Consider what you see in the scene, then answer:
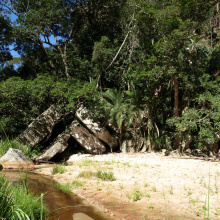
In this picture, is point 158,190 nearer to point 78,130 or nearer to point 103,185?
point 103,185

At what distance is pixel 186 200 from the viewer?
14.6 ft

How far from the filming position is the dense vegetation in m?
11.0

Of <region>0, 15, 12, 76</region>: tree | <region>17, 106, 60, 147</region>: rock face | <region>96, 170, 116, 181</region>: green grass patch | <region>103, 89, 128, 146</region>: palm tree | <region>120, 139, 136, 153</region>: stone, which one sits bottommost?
<region>120, 139, 136, 153</region>: stone

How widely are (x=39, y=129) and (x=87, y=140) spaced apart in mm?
2900

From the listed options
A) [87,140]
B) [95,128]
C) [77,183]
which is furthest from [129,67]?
[77,183]

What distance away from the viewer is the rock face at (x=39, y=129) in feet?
37.5

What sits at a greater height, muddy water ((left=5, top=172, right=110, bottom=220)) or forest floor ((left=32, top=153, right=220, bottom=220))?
forest floor ((left=32, top=153, right=220, bottom=220))

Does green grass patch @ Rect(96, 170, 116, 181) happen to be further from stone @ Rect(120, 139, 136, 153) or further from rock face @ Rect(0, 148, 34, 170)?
stone @ Rect(120, 139, 136, 153)

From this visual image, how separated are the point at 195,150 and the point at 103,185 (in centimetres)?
844

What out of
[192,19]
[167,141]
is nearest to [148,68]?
[192,19]

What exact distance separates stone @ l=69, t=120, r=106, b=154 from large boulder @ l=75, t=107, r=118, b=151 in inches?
11.9

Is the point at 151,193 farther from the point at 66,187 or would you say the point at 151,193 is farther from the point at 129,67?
the point at 129,67

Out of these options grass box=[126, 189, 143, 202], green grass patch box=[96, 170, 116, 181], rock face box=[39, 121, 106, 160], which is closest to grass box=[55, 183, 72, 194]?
green grass patch box=[96, 170, 116, 181]

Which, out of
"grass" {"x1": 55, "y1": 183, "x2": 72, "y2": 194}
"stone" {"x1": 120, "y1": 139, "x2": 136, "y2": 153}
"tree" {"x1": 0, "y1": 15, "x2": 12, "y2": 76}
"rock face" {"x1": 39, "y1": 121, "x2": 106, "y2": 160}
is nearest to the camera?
"grass" {"x1": 55, "y1": 183, "x2": 72, "y2": 194}
